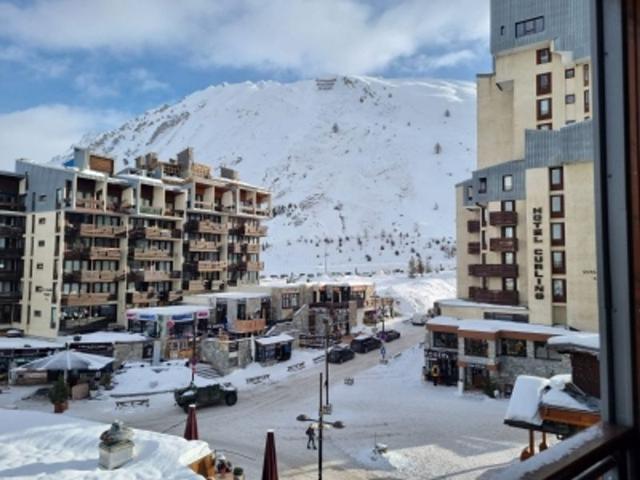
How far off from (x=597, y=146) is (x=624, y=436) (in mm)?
1270

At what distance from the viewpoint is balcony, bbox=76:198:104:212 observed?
109 ft

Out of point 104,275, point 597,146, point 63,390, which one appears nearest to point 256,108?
point 104,275

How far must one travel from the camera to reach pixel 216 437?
20.3 m

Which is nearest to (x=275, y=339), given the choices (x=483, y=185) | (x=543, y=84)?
(x=483, y=185)

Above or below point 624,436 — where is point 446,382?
below

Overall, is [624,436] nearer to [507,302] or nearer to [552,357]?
[552,357]

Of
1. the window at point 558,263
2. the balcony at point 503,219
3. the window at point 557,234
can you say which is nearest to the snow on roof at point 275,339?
the balcony at point 503,219

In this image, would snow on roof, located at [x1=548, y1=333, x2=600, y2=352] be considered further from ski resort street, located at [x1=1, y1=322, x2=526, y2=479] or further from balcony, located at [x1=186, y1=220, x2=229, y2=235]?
balcony, located at [x1=186, y1=220, x2=229, y2=235]

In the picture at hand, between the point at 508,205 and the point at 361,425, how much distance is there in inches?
670

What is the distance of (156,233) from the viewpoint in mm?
37500

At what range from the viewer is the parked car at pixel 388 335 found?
138 ft

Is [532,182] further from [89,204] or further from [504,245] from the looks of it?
[89,204]

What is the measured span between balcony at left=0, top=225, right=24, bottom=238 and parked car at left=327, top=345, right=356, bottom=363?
22.5 meters

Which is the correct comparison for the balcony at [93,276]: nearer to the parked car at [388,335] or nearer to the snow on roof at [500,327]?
the parked car at [388,335]
